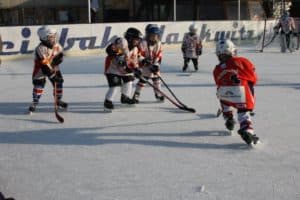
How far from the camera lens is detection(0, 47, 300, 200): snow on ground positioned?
324cm

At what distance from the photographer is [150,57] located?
21.0 ft

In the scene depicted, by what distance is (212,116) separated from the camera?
552 centimetres

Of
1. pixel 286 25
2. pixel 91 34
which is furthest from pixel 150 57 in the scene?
pixel 286 25

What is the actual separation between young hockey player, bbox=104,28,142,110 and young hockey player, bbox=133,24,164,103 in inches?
8.1

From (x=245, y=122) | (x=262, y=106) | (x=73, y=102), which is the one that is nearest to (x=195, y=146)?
(x=245, y=122)

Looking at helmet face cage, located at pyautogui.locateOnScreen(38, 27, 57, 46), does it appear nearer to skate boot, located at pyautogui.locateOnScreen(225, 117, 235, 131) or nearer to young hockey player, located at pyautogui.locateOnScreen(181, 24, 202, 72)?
skate boot, located at pyautogui.locateOnScreen(225, 117, 235, 131)

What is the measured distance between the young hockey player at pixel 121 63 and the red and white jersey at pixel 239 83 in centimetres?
169

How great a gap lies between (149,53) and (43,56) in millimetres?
1478

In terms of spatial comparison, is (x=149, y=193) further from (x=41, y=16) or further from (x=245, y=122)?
(x=41, y=16)

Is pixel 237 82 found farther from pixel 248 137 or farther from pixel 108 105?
pixel 108 105

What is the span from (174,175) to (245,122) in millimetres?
994

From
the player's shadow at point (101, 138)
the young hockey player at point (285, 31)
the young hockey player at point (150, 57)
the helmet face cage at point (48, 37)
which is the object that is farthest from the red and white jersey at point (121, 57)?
the young hockey player at point (285, 31)

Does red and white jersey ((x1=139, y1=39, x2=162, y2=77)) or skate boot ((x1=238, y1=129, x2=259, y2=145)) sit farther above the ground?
red and white jersey ((x1=139, y1=39, x2=162, y2=77))

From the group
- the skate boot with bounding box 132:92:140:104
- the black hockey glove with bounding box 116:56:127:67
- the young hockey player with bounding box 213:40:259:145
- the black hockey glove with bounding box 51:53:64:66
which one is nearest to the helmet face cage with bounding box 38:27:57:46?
the black hockey glove with bounding box 51:53:64:66
